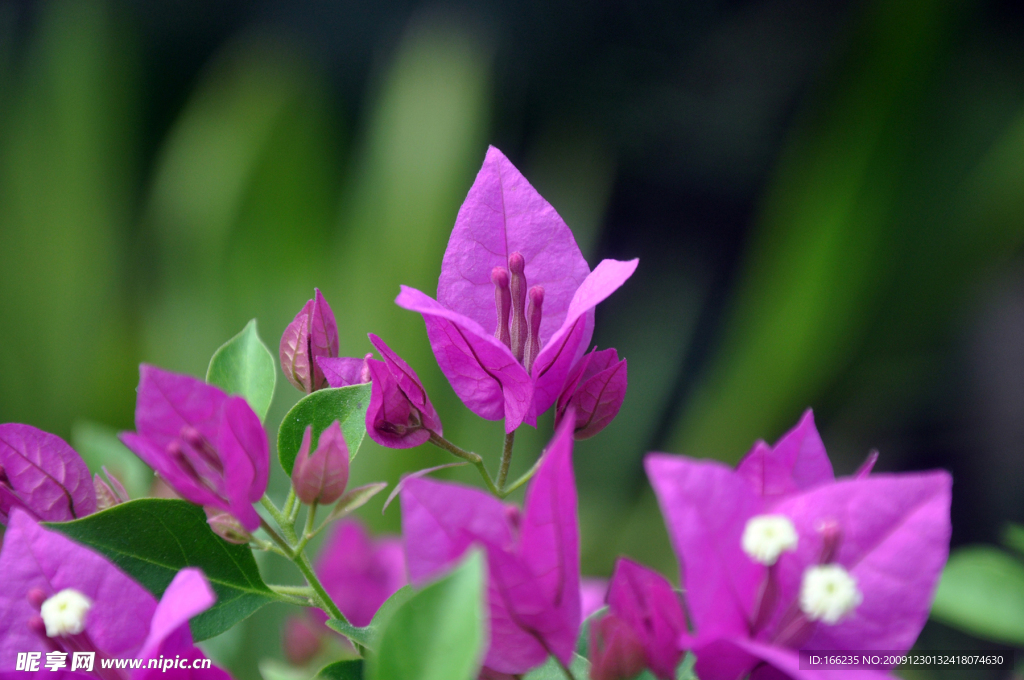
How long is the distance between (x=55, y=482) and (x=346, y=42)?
2722 mm

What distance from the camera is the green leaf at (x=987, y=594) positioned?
69 centimetres

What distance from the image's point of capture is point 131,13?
9.30ft

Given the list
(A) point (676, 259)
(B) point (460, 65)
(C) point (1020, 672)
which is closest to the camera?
(C) point (1020, 672)

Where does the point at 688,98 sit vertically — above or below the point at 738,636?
above

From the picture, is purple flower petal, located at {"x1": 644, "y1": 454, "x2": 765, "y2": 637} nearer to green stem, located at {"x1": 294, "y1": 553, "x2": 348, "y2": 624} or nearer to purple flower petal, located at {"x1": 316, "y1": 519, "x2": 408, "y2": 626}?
green stem, located at {"x1": 294, "y1": 553, "x2": 348, "y2": 624}

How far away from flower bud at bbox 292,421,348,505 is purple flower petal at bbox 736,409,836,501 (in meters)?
0.18

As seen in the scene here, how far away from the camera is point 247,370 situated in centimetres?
45

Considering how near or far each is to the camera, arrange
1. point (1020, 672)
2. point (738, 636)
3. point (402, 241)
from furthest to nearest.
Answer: point (402, 241) < point (1020, 672) < point (738, 636)

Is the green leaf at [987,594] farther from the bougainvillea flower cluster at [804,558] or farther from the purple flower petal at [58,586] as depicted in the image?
the purple flower petal at [58,586]

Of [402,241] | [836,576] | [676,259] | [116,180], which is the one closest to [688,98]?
[676,259]

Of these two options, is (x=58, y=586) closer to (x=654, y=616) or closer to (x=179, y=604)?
(x=179, y=604)

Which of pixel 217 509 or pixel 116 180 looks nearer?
pixel 217 509

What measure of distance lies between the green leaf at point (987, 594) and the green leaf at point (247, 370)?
2.05ft

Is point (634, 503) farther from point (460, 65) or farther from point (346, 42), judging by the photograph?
point (346, 42)
